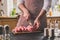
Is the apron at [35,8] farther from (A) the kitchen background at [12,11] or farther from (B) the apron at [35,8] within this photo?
(A) the kitchen background at [12,11]

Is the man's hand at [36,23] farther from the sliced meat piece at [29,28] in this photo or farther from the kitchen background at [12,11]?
the kitchen background at [12,11]

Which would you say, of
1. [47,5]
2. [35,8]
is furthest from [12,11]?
[47,5]

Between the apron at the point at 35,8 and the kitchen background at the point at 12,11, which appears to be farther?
the kitchen background at the point at 12,11

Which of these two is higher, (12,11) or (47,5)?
(47,5)

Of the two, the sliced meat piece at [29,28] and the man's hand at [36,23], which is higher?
the man's hand at [36,23]

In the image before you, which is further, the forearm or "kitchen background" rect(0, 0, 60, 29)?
"kitchen background" rect(0, 0, 60, 29)

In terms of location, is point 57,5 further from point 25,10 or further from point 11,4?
point 25,10

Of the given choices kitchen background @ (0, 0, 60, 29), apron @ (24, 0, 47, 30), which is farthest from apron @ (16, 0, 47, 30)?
kitchen background @ (0, 0, 60, 29)

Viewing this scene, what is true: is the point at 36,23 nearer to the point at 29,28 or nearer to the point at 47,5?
the point at 29,28

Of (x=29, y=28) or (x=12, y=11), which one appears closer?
(x=29, y=28)

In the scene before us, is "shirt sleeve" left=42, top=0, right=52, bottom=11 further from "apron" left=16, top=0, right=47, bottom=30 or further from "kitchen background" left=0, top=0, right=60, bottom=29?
"kitchen background" left=0, top=0, right=60, bottom=29

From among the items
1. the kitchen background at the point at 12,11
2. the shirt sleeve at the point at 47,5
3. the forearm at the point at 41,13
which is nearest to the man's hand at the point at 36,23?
the forearm at the point at 41,13

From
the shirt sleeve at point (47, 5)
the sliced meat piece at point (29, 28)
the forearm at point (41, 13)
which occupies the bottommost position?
the sliced meat piece at point (29, 28)

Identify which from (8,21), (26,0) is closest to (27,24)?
→ (26,0)
